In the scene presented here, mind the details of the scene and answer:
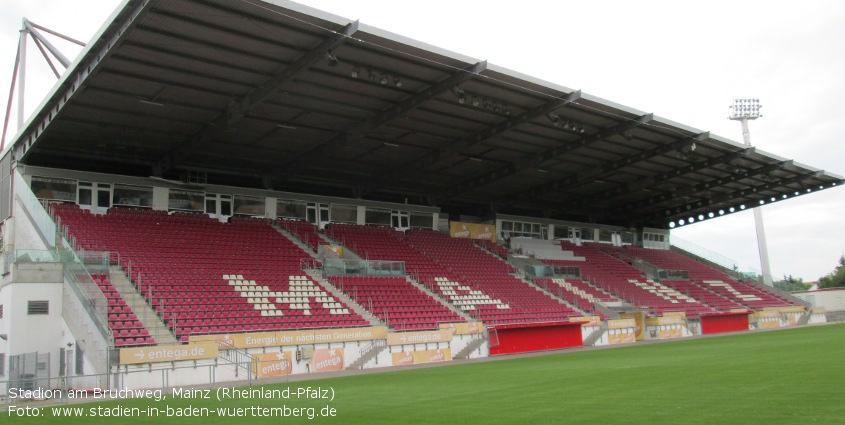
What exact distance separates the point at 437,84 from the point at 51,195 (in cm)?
1668

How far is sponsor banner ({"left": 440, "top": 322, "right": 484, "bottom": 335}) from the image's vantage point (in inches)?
1076

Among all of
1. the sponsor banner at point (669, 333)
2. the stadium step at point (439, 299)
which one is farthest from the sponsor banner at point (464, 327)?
the sponsor banner at point (669, 333)

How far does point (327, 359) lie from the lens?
23.0m

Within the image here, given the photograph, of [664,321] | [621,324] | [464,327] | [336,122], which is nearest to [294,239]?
[336,122]

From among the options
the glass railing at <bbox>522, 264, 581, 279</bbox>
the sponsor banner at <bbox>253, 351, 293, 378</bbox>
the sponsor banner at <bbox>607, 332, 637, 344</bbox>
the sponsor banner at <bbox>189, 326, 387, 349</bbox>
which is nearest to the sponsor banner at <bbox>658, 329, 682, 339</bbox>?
the sponsor banner at <bbox>607, 332, 637, 344</bbox>

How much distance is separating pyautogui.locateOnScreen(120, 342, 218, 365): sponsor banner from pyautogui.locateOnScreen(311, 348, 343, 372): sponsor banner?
153 inches

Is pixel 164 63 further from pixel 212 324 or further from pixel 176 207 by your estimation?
pixel 176 207

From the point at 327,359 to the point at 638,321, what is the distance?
20800 mm

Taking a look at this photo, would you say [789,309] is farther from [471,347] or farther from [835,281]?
[835,281]

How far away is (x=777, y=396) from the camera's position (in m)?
9.98

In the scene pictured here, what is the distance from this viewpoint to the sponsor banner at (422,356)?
25062 millimetres

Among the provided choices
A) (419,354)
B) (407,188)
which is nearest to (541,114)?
(419,354)

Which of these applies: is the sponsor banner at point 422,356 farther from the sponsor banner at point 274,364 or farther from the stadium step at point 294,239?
the stadium step at point 294,239

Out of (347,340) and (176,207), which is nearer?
(347,340)
